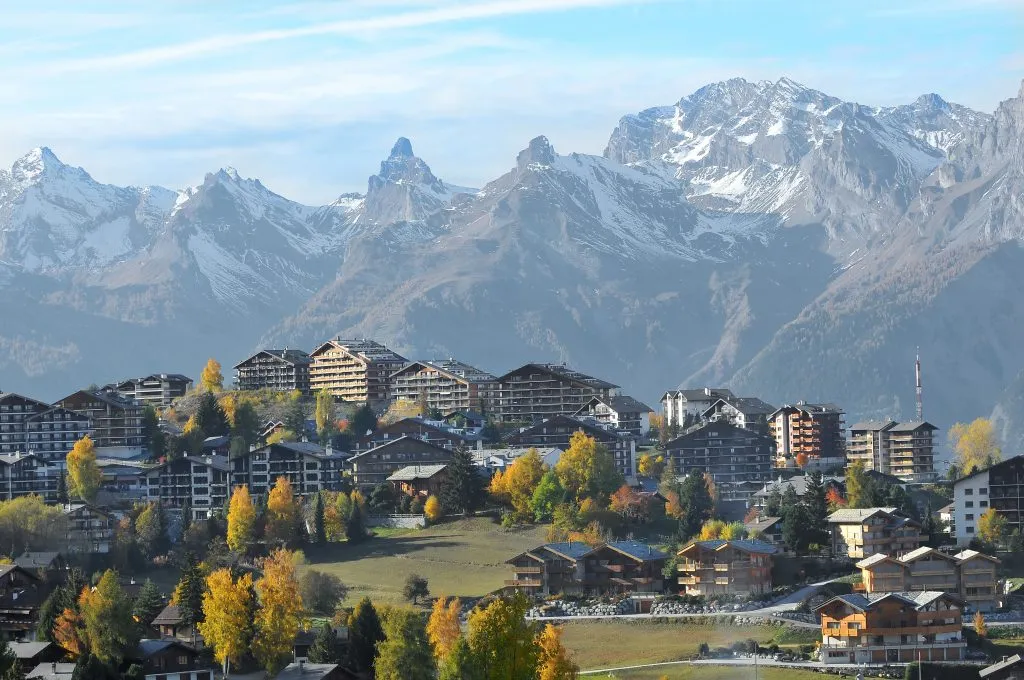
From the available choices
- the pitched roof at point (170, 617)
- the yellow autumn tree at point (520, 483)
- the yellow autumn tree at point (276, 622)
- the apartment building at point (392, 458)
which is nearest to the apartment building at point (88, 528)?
the apartment building at point (392, 458)

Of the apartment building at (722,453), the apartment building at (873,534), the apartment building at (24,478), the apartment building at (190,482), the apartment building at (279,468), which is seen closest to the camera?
the apartment building at (873,534)

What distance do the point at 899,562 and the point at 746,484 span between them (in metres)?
42.1

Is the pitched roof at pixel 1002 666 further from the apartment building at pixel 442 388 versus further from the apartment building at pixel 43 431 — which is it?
the apartment building at pixel 442 388

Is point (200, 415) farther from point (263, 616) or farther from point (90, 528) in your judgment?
point (263, 616)

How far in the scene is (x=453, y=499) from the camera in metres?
137

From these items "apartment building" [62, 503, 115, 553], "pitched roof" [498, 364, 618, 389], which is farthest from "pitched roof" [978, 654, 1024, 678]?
"pitched roof" [498, 364, 618, 389]

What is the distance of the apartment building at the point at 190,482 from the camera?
14512 centimetres

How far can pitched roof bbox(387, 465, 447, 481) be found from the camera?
464 feet

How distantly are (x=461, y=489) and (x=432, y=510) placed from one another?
2217 mm

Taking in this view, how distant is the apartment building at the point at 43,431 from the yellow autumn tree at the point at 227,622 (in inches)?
2460

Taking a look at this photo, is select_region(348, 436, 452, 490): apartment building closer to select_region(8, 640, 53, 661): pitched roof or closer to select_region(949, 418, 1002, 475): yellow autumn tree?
select_region(949, 418, 1002, 475): yellow autumn tree

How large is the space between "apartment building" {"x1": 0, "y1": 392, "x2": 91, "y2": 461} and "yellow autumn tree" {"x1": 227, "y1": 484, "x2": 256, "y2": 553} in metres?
29.7

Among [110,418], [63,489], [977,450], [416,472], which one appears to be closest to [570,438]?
[416,472]

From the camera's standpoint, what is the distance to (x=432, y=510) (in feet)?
448
